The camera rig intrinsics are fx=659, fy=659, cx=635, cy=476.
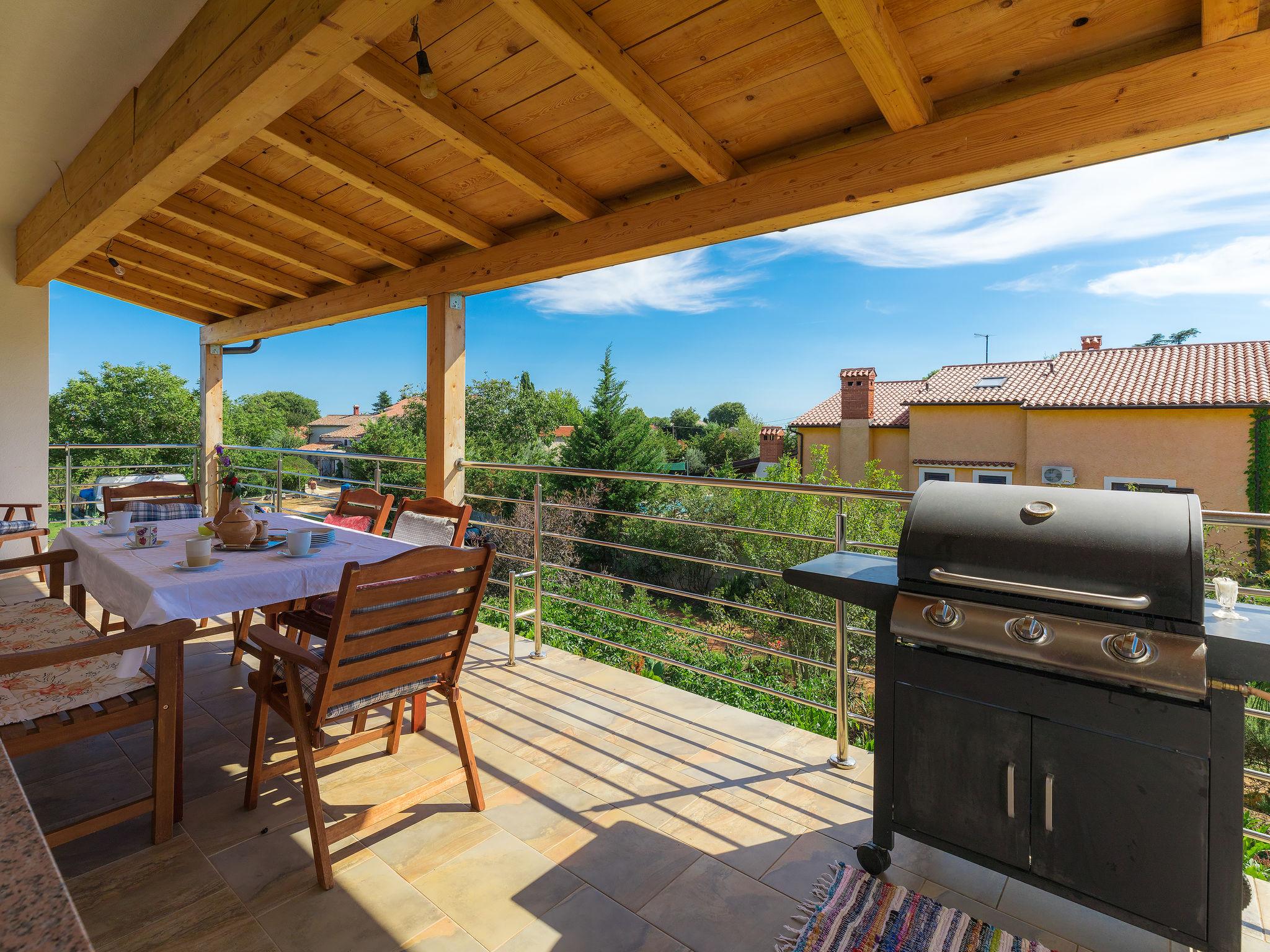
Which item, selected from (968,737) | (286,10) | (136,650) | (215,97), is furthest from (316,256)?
(968,737)

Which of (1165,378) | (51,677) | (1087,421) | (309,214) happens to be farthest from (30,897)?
(1165,378)

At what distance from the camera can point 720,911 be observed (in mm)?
1660

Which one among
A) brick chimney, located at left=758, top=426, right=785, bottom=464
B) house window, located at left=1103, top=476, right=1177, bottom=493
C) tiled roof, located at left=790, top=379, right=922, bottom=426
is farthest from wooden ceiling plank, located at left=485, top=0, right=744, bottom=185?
brick chimney, located at left=758, top=426, right=785, bottom=464

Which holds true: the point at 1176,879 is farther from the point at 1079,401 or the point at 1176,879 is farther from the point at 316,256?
the point at 1079,401

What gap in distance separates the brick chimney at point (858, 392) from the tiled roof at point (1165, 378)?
4856mm

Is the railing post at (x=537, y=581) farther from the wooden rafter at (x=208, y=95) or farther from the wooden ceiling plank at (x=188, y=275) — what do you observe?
the wooden ceiling plank at (x=188, y=275)

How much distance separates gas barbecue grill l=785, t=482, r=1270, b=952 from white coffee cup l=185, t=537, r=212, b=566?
2.02 m

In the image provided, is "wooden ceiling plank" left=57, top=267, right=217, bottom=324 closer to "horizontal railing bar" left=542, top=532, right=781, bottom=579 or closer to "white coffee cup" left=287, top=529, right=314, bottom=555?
"white coffee cup" left=287, top=529, right=314, bottom=555

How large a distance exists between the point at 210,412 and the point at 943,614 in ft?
22.8

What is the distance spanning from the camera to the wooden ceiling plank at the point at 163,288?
5.35 m

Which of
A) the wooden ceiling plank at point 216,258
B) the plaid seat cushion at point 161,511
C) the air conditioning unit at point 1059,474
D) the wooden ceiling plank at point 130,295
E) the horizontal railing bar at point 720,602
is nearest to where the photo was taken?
the horizontal railing bar at point 720,602

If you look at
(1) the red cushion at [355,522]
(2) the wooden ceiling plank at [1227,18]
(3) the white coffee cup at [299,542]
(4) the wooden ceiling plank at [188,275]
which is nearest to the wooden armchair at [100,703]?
(3) the white coffee cup at [299,542]

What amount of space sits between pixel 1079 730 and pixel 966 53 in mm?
1920

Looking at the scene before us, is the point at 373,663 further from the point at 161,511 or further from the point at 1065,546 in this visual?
the point at 161,511
